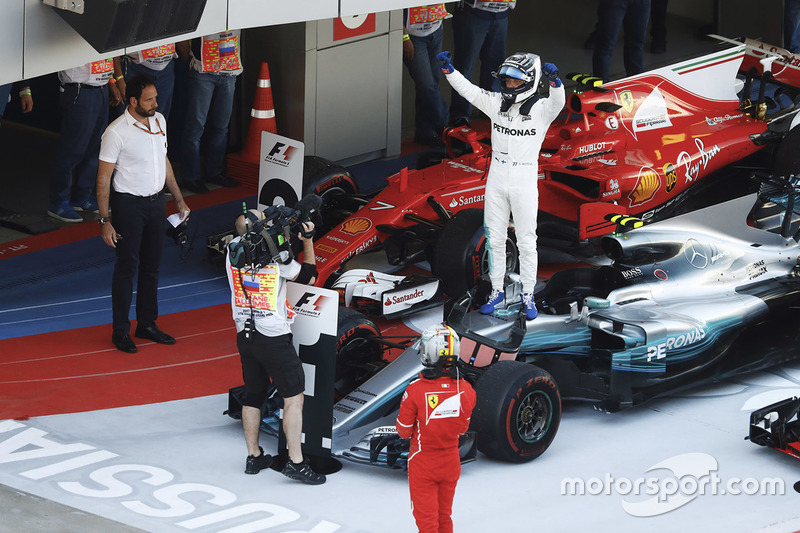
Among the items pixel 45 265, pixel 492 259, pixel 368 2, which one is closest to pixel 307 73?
pixel 368 2

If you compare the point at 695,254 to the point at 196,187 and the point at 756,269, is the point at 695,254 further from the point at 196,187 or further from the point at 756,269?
the point at 196,187

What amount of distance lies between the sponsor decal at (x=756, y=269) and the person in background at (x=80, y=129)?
5.59 metres

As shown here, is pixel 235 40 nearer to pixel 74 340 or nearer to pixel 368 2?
pixel 368 2

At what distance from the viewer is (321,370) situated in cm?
735

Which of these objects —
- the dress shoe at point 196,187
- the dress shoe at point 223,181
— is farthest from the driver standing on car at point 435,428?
the dress shoe at point 223,181

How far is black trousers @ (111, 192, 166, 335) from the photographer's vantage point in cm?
867

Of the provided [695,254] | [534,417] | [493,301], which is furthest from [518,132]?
[534,417]

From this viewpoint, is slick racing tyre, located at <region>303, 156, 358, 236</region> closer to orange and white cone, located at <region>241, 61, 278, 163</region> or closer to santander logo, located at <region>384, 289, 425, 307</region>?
santander logo, located at <region>384, 289, 425, 307</region>

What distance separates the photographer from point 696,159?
11320mm

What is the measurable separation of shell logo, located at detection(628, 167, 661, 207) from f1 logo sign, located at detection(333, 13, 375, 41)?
364cm

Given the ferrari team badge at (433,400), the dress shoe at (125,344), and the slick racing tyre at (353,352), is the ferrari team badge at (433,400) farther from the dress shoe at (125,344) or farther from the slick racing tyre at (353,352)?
the dress shoe at (125,344)

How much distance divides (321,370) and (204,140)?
668cm

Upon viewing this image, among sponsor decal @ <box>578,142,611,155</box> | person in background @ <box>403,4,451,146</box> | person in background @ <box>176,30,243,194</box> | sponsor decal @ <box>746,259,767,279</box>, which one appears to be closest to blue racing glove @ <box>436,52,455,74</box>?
sponsor decal @ <box>578,142,611,155</box>

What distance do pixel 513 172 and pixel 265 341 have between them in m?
2.40
